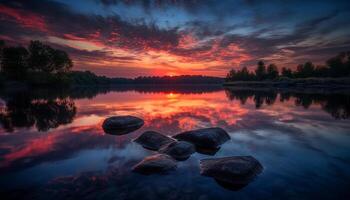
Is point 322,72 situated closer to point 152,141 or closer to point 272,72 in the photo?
point 272,72

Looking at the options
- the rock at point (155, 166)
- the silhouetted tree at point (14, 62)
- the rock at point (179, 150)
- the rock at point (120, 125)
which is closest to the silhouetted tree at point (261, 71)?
the silhouetted tree at point (14, 62)

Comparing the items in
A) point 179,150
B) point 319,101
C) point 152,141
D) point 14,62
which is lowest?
point 152,141

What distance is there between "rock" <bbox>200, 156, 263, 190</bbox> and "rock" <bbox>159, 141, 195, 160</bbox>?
125cm

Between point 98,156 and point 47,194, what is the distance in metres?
3.24

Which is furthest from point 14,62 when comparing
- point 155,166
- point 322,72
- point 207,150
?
point 322,72

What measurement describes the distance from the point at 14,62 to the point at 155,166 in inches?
3497

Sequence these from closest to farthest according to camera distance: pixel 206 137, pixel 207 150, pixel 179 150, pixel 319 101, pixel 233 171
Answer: pixel 233 171
pixel 179 150
pixel 207 150
pixel 206 137
pixel 319 101

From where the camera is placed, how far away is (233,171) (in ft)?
22.5

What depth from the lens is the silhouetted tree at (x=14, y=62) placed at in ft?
234

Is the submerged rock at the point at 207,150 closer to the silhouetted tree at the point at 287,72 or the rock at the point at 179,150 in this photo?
the rock at the point at 179,150

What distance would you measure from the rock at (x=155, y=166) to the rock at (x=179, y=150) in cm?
80

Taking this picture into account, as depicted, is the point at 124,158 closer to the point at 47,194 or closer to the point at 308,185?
the point at 47,194

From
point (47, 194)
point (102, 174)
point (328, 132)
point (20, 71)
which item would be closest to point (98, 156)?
point (102, 174)

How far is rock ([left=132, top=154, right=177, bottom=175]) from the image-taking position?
727cm
